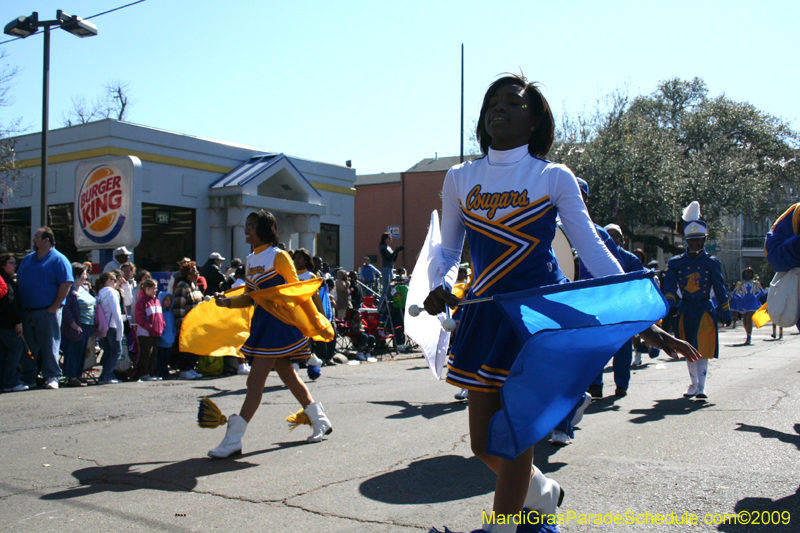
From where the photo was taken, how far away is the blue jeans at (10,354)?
8.58 metres

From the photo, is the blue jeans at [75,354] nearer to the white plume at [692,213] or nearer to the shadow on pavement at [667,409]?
the shadow on pavement at [667,409]

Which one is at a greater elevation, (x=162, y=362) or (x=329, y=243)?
(x=329, y=243)

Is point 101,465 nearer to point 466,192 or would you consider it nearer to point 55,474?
point 55,474

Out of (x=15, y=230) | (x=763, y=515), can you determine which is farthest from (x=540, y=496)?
(x=15, y=230)

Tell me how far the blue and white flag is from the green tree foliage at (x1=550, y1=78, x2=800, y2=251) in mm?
29450

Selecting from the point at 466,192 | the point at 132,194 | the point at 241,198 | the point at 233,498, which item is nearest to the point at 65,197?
the point at 241,198

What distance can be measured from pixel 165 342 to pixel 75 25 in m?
7.24

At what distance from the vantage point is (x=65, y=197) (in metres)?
20.9

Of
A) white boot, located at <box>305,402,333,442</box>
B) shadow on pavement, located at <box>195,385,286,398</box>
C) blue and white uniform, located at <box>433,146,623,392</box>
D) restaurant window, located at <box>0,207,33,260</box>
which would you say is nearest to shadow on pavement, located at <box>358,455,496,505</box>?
white boot, located at <box>305,402,333,442</box>

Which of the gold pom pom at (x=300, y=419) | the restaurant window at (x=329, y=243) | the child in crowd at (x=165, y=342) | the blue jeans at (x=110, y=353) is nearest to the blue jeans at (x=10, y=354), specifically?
the blue jeans at (x=110, y=353)

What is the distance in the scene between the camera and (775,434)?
18.5ft

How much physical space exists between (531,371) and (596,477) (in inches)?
94.5

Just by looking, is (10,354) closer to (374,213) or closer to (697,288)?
(697,288)

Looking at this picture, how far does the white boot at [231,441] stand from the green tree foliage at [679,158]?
91.3 feet
